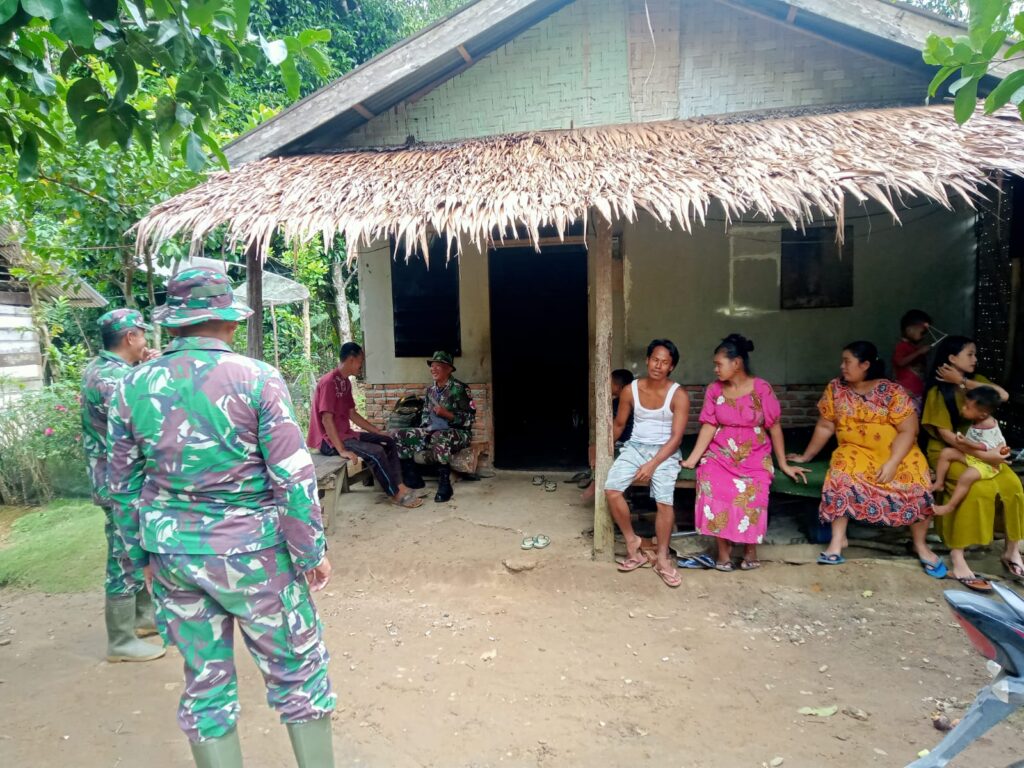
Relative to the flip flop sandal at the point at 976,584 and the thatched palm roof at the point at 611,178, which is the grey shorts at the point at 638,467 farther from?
the flip flop sandal at the point at 976,584

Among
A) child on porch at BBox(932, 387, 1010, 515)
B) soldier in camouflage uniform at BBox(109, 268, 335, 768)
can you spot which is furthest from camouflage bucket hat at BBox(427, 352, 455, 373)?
child on porch at BBox(932, 387, 1010, 515)

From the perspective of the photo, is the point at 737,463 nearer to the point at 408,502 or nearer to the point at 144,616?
the point at 408,502

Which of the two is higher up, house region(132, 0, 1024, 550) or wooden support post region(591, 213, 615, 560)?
house region(132, 0, 1024, 550)

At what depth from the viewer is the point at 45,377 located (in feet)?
29.4

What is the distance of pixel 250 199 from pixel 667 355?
315cm

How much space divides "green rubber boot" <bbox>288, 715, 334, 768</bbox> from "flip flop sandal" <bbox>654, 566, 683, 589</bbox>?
241 centimetres

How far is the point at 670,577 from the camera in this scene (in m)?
3.90

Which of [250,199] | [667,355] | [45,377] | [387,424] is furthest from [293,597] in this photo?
[45,377]

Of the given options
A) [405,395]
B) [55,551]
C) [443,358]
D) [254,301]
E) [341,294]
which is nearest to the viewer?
[254,301]

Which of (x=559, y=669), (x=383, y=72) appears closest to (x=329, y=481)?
(x=559, y=669)

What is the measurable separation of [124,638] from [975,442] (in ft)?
16.6

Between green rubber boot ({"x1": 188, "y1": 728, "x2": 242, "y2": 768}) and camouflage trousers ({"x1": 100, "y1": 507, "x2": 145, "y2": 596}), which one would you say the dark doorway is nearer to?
camouflage trousers ({"x1": 100, "y1": 507, "x2": 145, "y2": 596})

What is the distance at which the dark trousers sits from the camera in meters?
5.31

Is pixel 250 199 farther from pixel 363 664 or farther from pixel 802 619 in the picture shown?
pixel 802 619
